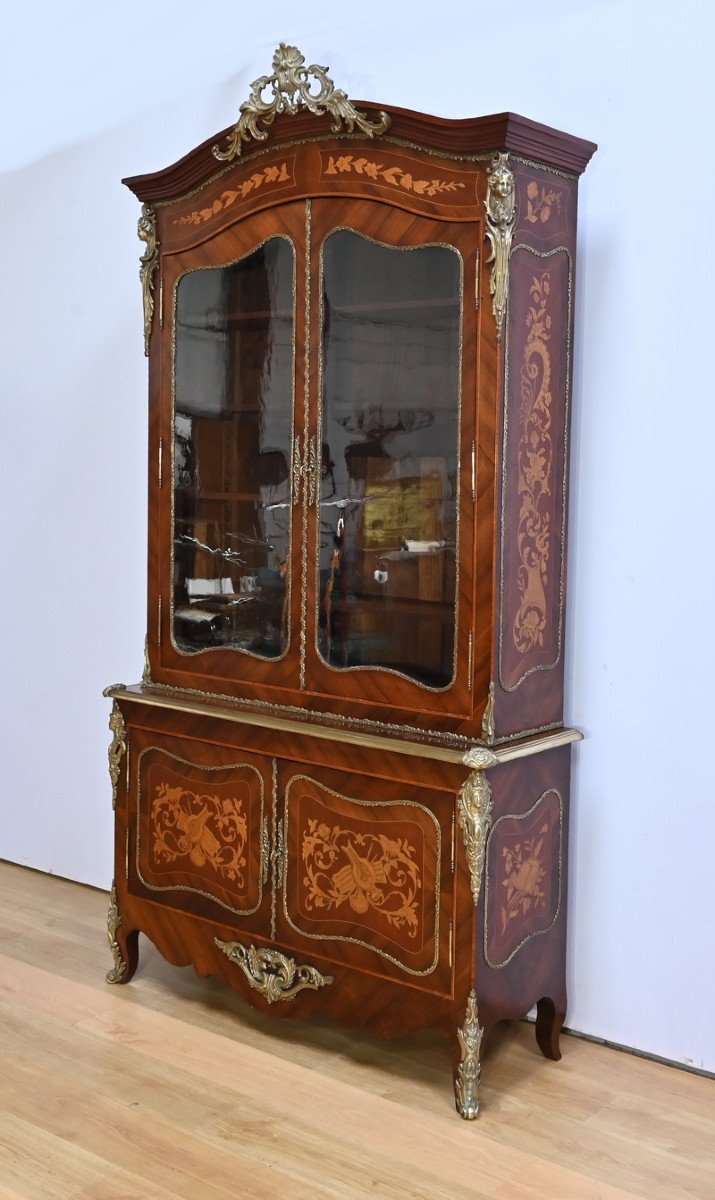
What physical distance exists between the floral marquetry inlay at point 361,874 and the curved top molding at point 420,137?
55.6 inches

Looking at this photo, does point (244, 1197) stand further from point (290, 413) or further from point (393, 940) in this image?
point (290, 413)

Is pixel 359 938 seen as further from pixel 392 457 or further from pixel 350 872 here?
pixel 392 457

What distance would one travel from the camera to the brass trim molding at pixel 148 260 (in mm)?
3102

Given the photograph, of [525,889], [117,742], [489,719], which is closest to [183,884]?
[117,742]

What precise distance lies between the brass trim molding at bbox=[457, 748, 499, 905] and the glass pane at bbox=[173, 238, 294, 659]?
Answer: 1.98 ft

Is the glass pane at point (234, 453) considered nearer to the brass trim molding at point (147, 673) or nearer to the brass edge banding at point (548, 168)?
the brass trim molding at point (147, 673)

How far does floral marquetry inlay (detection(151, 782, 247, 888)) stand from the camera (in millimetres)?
2959

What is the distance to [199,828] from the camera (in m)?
3.04

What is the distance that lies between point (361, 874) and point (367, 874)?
17mm

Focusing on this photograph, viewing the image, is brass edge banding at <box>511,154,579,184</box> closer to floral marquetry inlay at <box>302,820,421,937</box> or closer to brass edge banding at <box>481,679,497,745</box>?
brass edge banding at <box>481,679,497,745</box>

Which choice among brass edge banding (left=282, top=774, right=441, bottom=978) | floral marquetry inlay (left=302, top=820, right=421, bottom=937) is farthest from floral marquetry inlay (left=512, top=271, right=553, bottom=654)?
floral marquetry inlay (left=302, top=820, right=421, bottom=937)

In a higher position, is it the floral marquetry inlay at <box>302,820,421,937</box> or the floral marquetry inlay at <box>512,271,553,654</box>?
the floral marquetry inlay at <box>512,271,553,654</box>

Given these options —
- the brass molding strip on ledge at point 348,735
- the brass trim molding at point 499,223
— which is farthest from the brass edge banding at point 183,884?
the brass trim molding at point 499,223

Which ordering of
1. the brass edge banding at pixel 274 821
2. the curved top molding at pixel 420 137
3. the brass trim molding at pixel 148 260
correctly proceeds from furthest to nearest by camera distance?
the brass trim molding at pixel 148 260 → the brass edge banding at pixel 274 821 → the curved top molding at pixel 420 137
